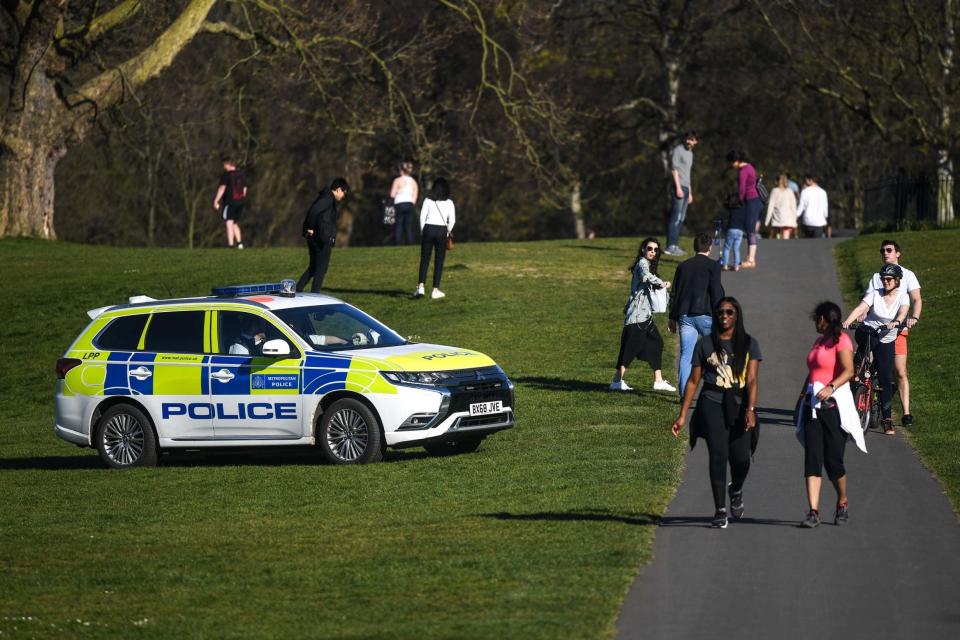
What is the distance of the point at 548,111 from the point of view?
149 feet

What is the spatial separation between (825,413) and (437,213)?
13636 millimetres

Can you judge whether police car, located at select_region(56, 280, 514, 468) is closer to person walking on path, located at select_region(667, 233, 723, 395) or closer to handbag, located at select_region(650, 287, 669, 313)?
person walking on path, located at select_region(667, 233, 723, 395)

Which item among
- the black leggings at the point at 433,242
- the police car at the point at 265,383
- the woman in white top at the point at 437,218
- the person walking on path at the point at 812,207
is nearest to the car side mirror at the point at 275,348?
the police car at the point at 265,383

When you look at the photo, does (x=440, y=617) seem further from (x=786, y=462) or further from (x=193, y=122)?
(x=193, y=122)

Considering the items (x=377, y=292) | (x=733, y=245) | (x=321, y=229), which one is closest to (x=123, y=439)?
(x=321, y=229)

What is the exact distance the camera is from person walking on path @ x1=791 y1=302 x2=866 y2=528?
1134 centimetres

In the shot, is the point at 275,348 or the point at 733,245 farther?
the point at 733,245

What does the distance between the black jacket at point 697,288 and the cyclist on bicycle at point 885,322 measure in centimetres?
144

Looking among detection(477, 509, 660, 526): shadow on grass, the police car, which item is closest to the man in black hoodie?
the police car

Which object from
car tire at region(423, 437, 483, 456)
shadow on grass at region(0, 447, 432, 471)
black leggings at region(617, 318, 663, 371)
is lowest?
shadow on grass at region(0, 447, 432, 471)

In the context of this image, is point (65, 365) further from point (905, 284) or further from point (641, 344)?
point (905, 284)

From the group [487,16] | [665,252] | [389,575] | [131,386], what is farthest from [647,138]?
[389,575]

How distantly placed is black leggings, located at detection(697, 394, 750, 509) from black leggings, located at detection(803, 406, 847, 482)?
1.40 feet

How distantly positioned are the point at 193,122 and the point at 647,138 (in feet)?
58.5
